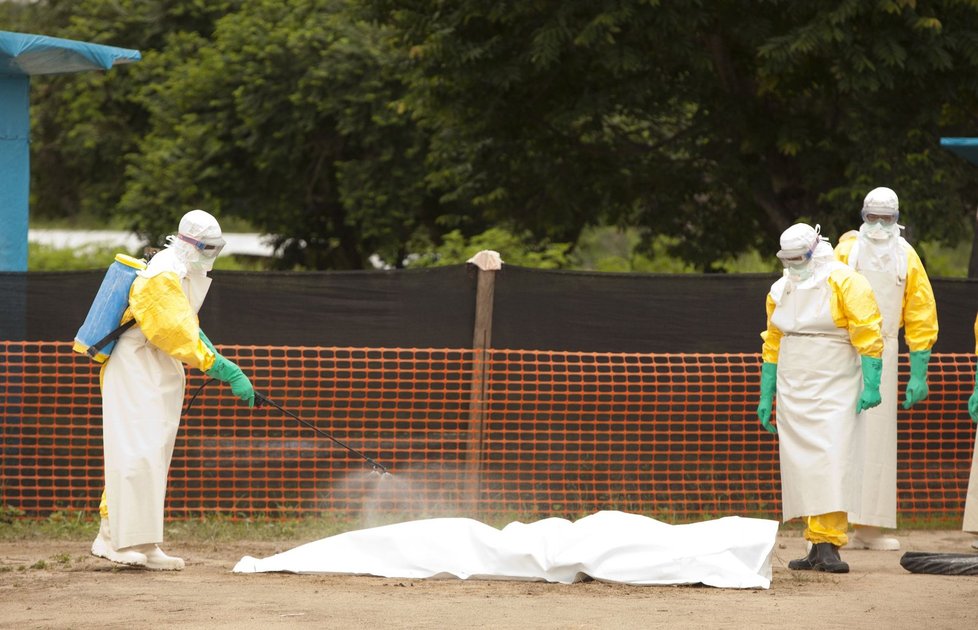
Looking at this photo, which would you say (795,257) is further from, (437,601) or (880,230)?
(437,601)

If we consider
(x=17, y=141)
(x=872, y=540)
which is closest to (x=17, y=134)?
(x=17, y=141)

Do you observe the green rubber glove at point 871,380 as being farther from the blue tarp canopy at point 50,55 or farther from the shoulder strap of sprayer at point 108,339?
the blue tarp canopy at point 50,55

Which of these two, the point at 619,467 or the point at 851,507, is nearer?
the point at 851,507

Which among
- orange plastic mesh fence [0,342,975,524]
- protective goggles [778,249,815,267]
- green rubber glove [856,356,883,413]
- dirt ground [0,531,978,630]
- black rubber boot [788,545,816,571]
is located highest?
protective goggles [778,249,815,267]

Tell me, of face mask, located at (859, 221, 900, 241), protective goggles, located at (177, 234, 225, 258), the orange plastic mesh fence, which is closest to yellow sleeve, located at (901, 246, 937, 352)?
face mask, located at (859, 221, 900, 241)

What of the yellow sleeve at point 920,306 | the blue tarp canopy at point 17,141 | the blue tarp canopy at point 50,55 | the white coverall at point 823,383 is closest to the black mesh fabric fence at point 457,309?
the blue tarp canopy at point 17,141

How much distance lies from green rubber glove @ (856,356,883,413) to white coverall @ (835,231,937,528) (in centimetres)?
81

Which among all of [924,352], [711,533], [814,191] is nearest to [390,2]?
[814,191]

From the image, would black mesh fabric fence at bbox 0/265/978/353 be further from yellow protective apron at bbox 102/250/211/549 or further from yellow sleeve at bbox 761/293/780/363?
yellow protective apron at bbox 102/250/211/549

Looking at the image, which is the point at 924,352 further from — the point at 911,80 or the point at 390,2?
the point at 390,2

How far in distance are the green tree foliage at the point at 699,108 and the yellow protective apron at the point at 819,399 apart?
218 inches

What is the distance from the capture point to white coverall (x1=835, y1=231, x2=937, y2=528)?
7.96 meters

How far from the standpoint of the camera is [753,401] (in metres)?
9.29

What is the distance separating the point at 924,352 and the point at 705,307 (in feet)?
5.44
